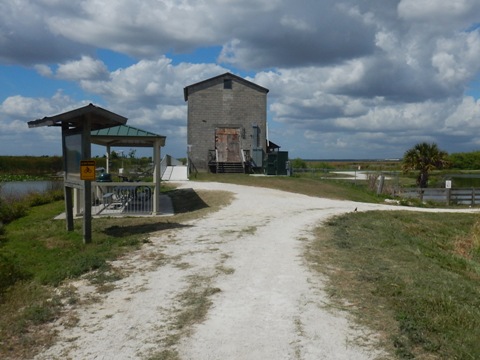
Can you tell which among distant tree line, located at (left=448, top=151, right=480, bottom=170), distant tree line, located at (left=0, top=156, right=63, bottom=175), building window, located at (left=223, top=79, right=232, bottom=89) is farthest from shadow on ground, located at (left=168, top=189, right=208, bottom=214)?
distant tree line, located at (left=448, top=151, right=480, bottom=170)

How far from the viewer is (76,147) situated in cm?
1188

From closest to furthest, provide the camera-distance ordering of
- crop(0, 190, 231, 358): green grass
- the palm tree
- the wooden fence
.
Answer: crop(0, 190, 231, 358): green grass < the wooden fence < the palm tree

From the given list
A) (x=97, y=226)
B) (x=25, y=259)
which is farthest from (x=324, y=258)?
(x=97, y=226)

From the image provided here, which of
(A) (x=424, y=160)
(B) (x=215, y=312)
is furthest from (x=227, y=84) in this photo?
(B) (x=215, y=312)

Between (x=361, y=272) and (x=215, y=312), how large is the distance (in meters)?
2.91

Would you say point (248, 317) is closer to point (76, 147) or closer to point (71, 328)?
point (71, 328)

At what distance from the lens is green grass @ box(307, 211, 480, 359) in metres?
5.01

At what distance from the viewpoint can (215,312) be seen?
230 inches

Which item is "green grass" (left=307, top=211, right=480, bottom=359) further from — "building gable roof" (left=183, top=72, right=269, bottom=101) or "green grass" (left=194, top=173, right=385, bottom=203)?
"building gable roof" (left=183, top=72, right=269, bottom=101)

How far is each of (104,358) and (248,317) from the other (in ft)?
5.72

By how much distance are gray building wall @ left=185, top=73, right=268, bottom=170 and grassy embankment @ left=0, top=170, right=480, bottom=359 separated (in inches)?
838

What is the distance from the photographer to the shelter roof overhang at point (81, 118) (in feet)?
36.8

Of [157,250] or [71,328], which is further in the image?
[157,250]

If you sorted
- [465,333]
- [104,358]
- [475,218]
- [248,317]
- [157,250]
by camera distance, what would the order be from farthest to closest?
[475,218]
[157,250]
[248,317]
[465,333]
[104,358]
